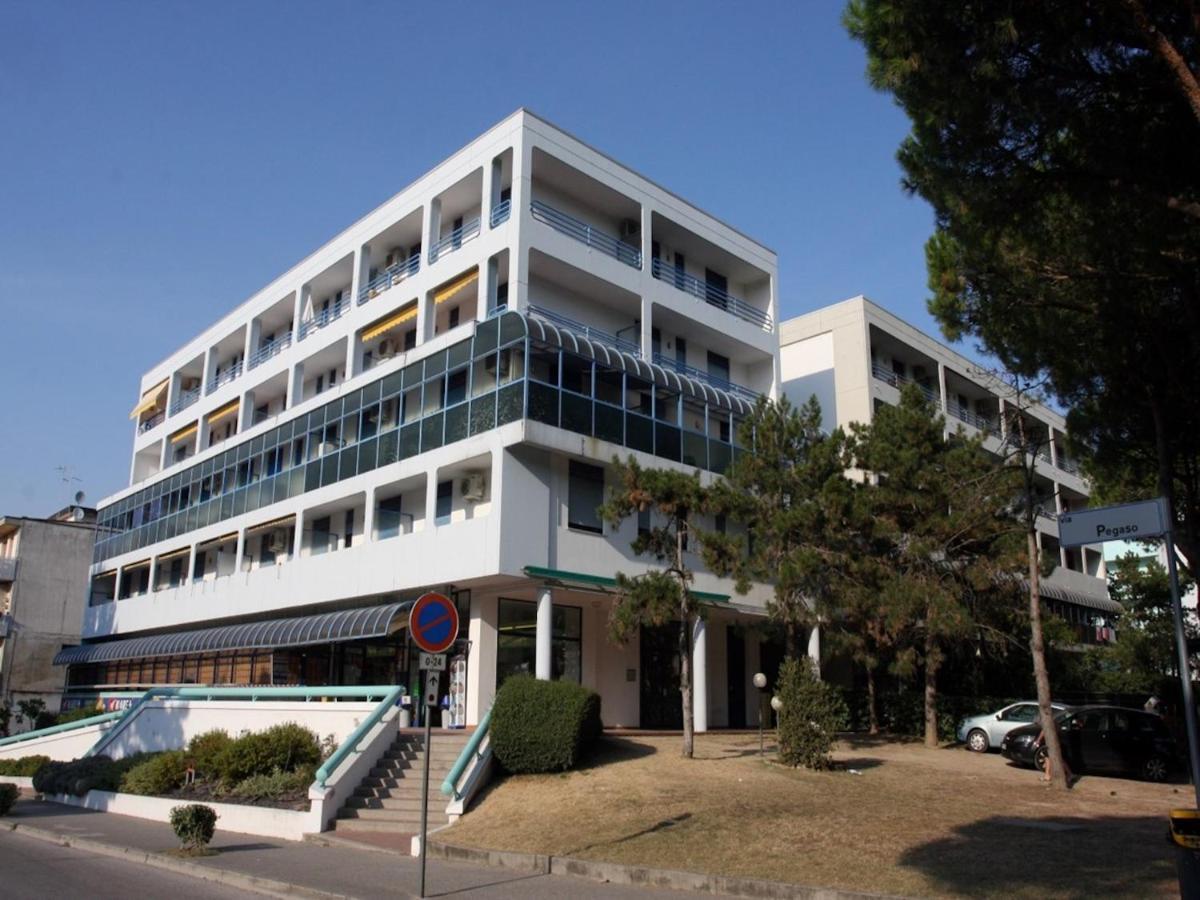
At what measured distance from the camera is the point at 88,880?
38.6 feet

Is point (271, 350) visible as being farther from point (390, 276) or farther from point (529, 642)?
point (529, 642)

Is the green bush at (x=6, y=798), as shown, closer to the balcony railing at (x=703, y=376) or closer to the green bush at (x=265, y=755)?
the green bush at (x=265, y=755)

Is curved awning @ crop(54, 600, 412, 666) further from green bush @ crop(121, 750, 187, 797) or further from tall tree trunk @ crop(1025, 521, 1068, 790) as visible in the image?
tall tree trunk @ crop(1025, 521, 1068, 790)

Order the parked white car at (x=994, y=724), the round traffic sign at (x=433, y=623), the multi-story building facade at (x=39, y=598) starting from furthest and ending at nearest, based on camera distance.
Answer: the multi-story building facade at (x=39, y=598), the parked white car at (x=994, y=724), the round traffic sign at (x=433, y=623)

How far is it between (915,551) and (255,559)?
22.3m

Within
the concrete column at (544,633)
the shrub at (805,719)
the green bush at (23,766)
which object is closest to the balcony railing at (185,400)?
the green bush at (23,766)

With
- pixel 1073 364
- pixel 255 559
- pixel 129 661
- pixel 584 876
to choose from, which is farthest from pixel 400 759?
pixel 129 661

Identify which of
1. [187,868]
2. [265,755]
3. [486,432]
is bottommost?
[187,868]

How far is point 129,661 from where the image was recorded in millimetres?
40969

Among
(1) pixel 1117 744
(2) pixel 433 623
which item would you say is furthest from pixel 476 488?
(1) pixel 1117 744

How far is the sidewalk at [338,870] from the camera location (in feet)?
36.0

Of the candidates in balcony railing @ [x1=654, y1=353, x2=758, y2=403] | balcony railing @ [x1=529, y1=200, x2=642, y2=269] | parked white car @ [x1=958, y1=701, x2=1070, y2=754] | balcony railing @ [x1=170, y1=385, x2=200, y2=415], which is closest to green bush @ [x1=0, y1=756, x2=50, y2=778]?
balcony railing @ [x1=529, y1=200, x2=642, y2=269]

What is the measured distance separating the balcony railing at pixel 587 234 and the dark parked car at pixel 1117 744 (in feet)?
53.6

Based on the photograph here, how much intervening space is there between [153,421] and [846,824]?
42466 mm
